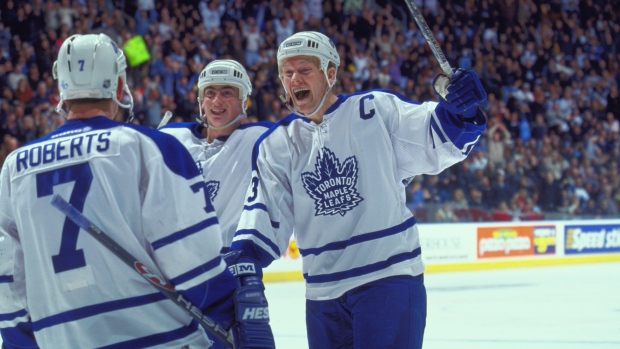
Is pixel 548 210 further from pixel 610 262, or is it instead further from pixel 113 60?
pixel 113 60

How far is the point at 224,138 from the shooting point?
370 cm

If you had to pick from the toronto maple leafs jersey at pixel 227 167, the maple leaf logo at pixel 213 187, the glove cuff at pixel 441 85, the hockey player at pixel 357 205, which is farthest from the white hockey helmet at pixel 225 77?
the glove cuff at pixel 441 85

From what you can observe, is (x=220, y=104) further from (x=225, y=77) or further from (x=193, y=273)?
(x=193, y=273)

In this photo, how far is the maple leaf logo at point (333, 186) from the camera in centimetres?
274

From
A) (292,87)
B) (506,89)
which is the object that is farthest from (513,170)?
(292,87)

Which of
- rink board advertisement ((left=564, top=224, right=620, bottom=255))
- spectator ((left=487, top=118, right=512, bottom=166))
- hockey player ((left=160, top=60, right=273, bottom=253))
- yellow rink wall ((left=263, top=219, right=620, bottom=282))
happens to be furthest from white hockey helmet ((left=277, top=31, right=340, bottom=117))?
rink board advertisement ((left=564, top=224, right=620, bottom=255))

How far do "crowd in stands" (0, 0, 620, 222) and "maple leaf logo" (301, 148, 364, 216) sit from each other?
5913 mm

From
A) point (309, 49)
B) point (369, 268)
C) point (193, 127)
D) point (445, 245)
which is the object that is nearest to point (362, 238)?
point (369, 268)

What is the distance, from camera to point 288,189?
2.84 m

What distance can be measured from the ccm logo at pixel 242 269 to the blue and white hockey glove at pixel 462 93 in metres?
0.76

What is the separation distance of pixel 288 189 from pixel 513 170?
8.70 metres

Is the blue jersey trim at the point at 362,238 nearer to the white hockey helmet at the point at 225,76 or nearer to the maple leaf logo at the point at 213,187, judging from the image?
the maple leaf logo at the point at 213,187

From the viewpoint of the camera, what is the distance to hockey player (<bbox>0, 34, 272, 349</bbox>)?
1870 mm

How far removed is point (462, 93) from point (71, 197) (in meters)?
1.22
